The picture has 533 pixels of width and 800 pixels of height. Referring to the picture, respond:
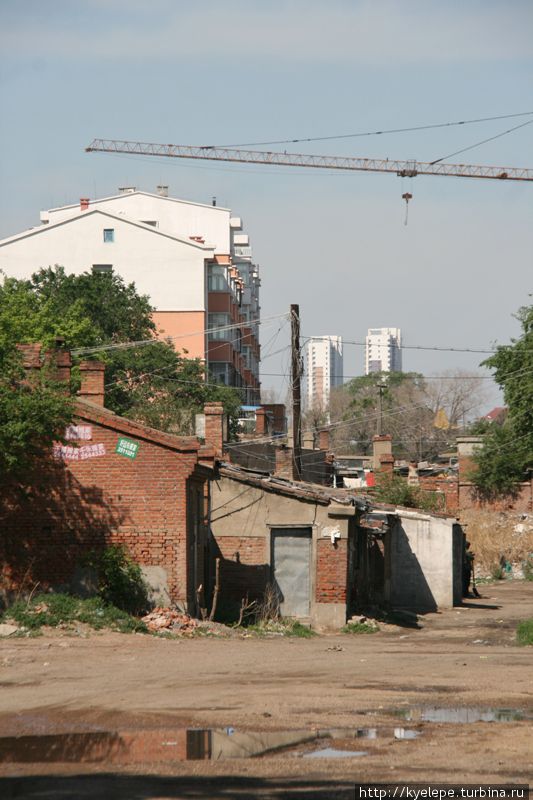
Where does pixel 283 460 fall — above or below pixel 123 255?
below

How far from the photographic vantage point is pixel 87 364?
26094 millimetres

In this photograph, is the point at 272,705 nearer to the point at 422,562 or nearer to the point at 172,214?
the point at 422,562

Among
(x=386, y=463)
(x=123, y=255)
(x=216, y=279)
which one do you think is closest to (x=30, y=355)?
(x=386, y=463)

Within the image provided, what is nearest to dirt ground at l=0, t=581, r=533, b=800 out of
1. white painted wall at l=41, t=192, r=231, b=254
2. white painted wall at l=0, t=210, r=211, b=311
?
white painted wall at l=0, t=210, r=211, b=311

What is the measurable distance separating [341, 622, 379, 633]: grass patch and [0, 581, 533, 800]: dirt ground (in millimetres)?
974

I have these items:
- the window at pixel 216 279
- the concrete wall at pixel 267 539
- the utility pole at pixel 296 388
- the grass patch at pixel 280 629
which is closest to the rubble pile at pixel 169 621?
the grass patch at pixel 280 629

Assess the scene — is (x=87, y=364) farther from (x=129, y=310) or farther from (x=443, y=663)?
(x=129, y=310)

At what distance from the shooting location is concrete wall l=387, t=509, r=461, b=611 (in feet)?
115

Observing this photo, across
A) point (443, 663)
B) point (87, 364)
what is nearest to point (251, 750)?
point (443, 663)

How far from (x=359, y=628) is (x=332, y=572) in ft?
4.63

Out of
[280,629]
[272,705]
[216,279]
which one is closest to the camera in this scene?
[272,705]

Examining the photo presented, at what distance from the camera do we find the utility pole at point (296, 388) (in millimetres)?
36938

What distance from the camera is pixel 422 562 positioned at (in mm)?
35281

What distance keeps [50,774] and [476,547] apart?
39.5 meters
